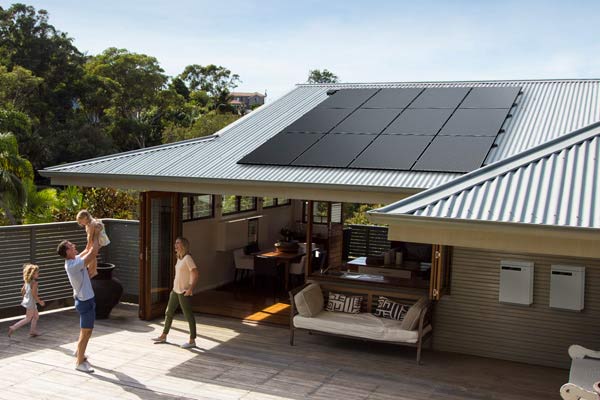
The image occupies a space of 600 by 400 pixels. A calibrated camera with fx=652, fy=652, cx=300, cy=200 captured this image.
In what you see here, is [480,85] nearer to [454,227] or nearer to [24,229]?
[454,227]

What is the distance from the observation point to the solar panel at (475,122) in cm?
1001

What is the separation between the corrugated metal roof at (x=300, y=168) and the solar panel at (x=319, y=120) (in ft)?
0.96

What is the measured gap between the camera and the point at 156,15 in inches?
948

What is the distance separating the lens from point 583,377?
6461 mm

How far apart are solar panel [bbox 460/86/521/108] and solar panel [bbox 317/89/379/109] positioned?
1952mm

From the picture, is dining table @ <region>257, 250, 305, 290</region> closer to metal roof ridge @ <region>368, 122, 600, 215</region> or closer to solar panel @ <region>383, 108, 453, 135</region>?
solar panel @ <region>383, 108, 453, 135</region>

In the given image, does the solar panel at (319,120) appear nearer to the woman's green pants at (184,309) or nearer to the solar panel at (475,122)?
the solar panel at (475,122)

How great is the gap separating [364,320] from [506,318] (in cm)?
200

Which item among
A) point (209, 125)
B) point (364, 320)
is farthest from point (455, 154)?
point (209, 125)

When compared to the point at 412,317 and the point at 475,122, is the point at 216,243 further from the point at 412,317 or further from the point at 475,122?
the point at 475,122

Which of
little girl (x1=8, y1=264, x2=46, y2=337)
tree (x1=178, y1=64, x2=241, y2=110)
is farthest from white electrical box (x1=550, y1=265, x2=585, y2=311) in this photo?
tree (x1=178, y1=64, x2=241, y2=110)

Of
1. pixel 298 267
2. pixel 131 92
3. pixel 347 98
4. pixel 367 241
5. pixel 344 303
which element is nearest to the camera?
pixel 344 303

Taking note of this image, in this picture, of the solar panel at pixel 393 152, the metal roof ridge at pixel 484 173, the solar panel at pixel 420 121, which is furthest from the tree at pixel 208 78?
the metal roof ridge at pixel 484 173

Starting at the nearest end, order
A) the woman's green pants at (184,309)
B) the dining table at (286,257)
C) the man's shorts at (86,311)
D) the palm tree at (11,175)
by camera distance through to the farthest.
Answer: the man's shorts at (86,311)
the woman's green pants at (184,309)
the dining table at (286,257)
the palm tree at (11,175)
